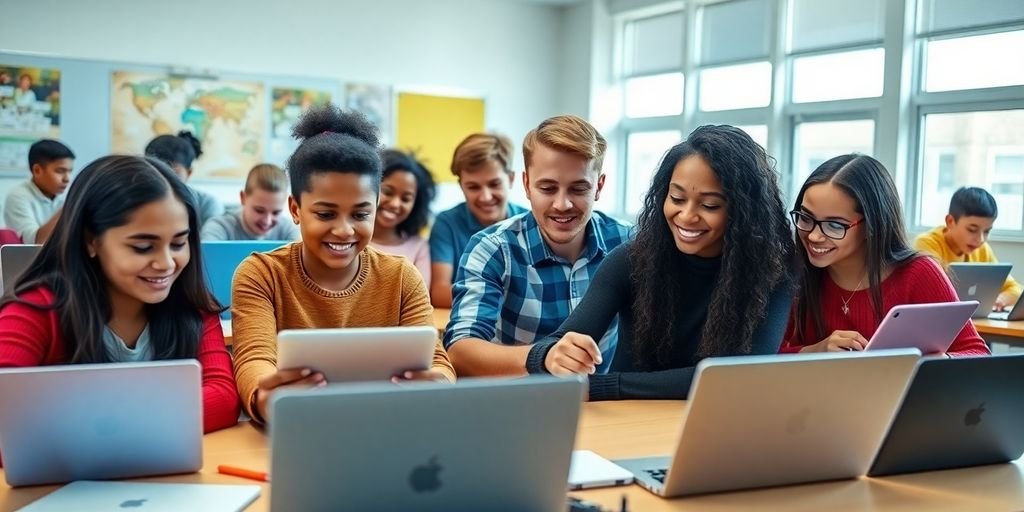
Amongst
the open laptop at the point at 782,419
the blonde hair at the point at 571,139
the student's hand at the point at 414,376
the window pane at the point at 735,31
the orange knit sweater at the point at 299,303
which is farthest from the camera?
the window pane at the point at 735,31

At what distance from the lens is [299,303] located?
1962 mm

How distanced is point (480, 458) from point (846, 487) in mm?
666

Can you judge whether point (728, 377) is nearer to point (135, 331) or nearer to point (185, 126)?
point (135, 331)

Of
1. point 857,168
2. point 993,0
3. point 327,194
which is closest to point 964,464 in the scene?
point 857,168

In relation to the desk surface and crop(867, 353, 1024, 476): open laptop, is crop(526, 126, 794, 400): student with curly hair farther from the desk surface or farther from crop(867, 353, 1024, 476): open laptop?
the desk surface

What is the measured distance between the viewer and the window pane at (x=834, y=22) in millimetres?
5750

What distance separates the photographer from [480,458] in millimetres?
1038

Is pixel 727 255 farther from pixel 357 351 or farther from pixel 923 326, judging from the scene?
pixel 357 351

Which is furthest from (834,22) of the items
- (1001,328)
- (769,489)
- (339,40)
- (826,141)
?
(769,489)

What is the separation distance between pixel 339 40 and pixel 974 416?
20.3ft

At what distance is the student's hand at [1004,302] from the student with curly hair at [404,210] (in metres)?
2.66

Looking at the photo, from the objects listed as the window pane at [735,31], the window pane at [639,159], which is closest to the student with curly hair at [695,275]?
the window pane at [735,31]

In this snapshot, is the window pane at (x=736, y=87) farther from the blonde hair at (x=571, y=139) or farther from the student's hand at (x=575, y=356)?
the student's hand at (x=575, y=356)

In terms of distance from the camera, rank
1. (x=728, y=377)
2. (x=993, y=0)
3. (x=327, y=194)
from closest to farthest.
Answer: (x=728, y=377) → (x=327, y=194) → (x=993, y=0)
